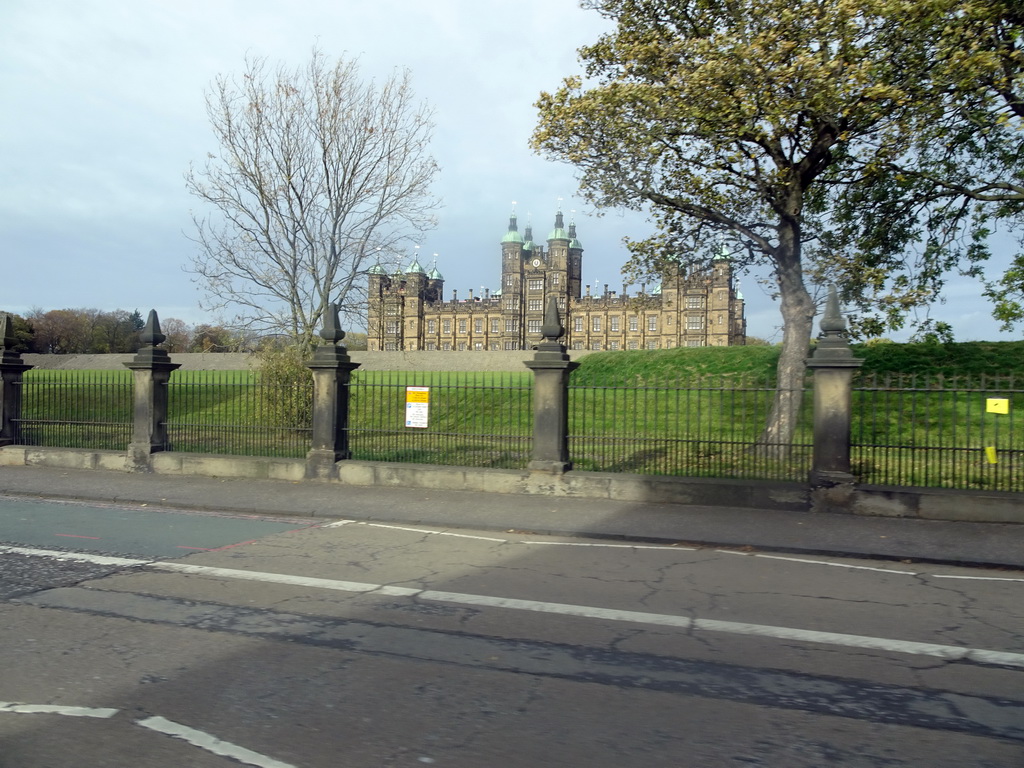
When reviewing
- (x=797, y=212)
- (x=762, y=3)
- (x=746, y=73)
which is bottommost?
(x=797, y=212)

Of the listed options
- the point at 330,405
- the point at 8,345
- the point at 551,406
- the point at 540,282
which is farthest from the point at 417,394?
the point at 540,282

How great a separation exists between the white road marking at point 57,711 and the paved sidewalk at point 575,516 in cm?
619

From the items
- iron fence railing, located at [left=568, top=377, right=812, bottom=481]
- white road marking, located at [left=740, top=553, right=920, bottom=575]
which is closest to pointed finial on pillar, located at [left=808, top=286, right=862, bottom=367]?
iron fence railing, located at [left=568, top=377, right=812, bottom=481]

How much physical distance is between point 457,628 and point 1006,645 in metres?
3.68

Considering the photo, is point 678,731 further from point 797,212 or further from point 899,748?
point 797,212

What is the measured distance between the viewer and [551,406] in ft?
40.0

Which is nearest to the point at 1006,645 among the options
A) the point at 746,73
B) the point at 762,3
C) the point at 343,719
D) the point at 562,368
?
the point at 343,719

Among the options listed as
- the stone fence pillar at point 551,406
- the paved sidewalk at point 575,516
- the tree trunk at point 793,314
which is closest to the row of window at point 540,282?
the tree trunk at point 793,314

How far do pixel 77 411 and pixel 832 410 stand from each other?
13676mm

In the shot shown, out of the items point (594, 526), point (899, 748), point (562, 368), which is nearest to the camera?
point (899, 748)

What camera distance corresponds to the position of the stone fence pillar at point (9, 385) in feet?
52.2

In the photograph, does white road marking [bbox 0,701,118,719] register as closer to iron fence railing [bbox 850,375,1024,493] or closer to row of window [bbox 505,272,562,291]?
iron fence railing [bbox 850,375,1024,493]

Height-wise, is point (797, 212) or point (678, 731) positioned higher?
point (797, 212)

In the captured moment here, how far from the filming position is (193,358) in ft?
127
